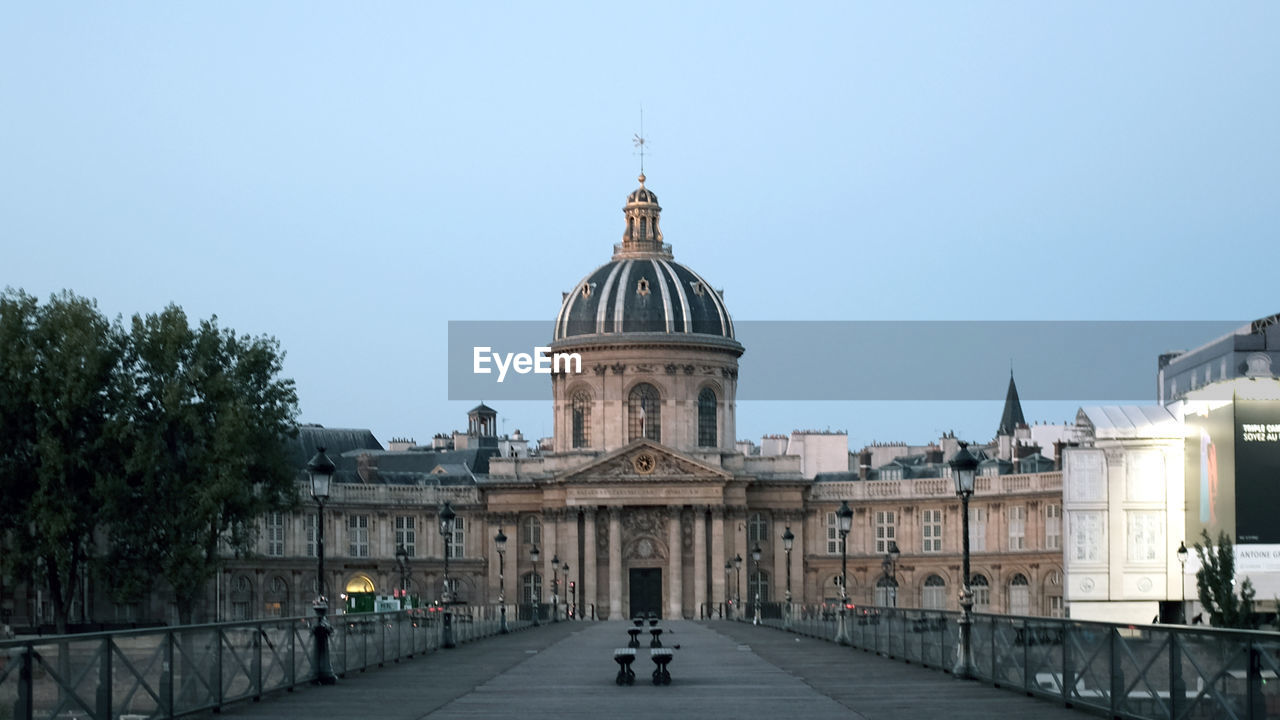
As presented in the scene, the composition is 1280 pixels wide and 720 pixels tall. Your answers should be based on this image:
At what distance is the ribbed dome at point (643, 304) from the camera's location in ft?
399

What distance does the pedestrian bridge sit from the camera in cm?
2130

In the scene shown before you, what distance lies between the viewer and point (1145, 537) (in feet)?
275

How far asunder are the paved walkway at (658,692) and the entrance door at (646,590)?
7253 cm

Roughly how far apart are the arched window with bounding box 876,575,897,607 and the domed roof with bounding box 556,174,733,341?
55.2ft

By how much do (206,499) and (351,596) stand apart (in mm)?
28054

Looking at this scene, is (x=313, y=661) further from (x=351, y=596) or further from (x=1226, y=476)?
(x=351, y=596)

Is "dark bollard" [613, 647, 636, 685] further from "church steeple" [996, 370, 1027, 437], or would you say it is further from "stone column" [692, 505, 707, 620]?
"church steeple" [996, 370, 1027, 437]

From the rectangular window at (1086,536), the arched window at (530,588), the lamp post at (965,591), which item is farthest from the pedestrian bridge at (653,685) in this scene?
the arched window at (530,588)

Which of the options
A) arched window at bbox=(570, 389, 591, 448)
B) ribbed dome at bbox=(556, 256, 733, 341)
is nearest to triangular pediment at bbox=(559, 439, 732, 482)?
arched window at bbox=(570, 389, 591, 448)

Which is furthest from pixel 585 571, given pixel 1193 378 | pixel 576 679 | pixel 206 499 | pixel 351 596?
pixel 576 679

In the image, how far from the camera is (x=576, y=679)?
34.8 m

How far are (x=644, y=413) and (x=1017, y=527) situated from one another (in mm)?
22479

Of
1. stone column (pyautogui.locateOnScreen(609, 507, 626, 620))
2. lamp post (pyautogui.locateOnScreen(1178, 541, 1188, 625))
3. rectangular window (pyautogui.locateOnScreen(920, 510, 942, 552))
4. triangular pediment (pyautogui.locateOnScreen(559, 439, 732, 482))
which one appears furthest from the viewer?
rectangular window (pyautogui.locateOnScreen(920, 510, 942, 552))

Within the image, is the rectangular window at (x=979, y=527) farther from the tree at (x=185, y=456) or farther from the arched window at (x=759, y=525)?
the tree at (x=185, y=456)
